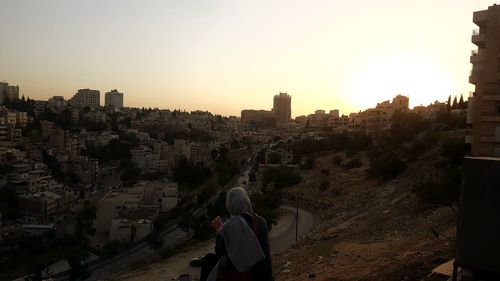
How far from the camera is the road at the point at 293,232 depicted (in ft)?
57.5

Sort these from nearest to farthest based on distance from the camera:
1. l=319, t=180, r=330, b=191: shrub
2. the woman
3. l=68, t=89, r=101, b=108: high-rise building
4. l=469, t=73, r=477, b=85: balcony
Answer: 1. the woman
2. l=469, t=73, r=477, b=85: balcony
3. l=319, t=180, r=330, b=191: shrub
4. l=68, t=89, r=101, b=108: high-rise building

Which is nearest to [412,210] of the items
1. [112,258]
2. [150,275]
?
[150,275]

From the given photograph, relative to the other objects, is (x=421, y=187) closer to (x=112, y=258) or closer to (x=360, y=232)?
(x=360, y=232)

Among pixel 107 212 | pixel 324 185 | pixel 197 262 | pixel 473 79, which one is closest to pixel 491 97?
pixel 473 79

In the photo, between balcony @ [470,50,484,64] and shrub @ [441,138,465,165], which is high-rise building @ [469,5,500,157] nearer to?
balcony @ [470,50,484,64]

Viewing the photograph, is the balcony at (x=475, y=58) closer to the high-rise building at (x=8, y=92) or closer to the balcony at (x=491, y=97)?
the balcony at (x=491, y=97)

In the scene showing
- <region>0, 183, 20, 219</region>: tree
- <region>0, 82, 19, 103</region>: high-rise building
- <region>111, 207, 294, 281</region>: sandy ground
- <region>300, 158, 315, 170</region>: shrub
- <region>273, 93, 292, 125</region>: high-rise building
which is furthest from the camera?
<region>273, 93, 292, 125</region>: high-rise building

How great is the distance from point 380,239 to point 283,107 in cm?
12669

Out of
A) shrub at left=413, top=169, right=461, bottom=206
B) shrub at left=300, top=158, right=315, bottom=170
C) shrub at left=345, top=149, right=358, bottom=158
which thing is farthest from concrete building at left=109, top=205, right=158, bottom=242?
shrub at left=413, top=169, right=461, bottom=206

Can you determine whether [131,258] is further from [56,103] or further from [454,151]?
[56,103]

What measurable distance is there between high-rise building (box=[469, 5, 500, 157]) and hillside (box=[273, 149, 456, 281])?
2.04 m

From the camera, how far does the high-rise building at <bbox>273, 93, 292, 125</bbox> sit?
446 feet

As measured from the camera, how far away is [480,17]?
12.7 metres

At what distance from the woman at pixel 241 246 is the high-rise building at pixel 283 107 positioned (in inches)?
5162
